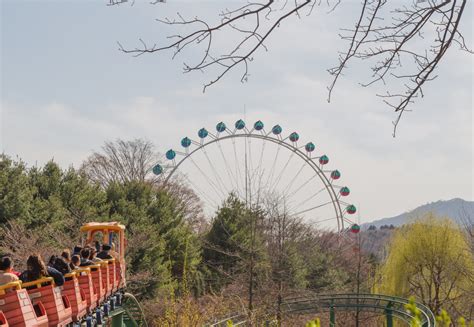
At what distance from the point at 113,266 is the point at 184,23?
10.4 meters

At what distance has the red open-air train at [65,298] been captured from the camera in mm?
6238

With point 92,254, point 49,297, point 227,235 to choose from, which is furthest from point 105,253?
point 227,235

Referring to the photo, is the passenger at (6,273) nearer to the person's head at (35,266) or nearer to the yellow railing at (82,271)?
the person's head at (35,266)

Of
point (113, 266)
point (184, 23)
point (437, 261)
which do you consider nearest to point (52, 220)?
point (113, 266)

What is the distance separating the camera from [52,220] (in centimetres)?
2205

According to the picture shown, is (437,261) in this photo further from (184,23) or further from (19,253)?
(184,23)

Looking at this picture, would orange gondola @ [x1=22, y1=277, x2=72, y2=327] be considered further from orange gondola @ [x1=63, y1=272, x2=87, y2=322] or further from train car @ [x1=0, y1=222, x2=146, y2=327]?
orange gondola @ [x1=63, y1=272, x2=87, y2=322]

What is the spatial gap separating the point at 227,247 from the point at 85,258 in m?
18.7

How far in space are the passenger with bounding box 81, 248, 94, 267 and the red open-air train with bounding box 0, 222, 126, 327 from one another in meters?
0.14

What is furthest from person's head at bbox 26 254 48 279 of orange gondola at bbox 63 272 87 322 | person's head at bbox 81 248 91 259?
person's head at bbox 81 248 91 259

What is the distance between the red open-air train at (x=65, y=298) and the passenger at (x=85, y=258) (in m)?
0.14

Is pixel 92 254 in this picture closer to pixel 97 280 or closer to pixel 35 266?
pixel 97 280

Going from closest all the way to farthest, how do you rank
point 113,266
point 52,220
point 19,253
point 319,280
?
1. point 113,266
2. point 19,253
3. point 52,220
4. point 319,280

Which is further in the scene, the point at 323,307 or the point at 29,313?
the point at 323,307
